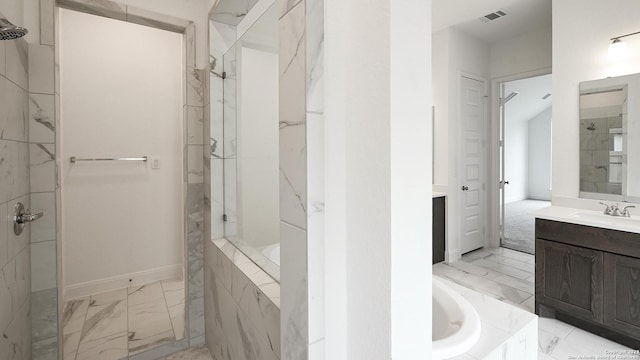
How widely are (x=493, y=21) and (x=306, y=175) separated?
12.3 feet

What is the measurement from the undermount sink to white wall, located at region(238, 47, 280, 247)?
2.20m

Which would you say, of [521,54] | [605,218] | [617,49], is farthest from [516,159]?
[605,218]

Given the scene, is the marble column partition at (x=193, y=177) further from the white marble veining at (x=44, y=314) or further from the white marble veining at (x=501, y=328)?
the white marble veining at (x=501, y=328)

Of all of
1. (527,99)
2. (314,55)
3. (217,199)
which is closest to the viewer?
(314,55)

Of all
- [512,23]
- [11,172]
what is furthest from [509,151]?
[11,172]

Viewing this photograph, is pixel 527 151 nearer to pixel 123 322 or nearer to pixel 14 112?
pixel 123 322

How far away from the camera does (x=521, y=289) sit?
115 inches

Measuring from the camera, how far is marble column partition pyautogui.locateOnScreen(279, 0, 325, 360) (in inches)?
32.2

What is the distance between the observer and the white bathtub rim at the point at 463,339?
0.99m

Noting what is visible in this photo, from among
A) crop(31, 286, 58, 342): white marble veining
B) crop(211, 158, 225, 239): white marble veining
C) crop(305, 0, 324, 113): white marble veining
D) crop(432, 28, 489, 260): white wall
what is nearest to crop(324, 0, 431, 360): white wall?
crop(305, 0, 324, 113): white marble veining

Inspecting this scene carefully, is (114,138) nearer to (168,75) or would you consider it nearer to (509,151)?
(168,75)

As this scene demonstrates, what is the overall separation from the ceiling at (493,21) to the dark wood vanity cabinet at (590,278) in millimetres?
2205

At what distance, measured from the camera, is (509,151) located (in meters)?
8.01

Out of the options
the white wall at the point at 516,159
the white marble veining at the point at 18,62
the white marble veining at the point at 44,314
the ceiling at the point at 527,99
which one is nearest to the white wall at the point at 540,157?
the white wall at the point at 516,159
